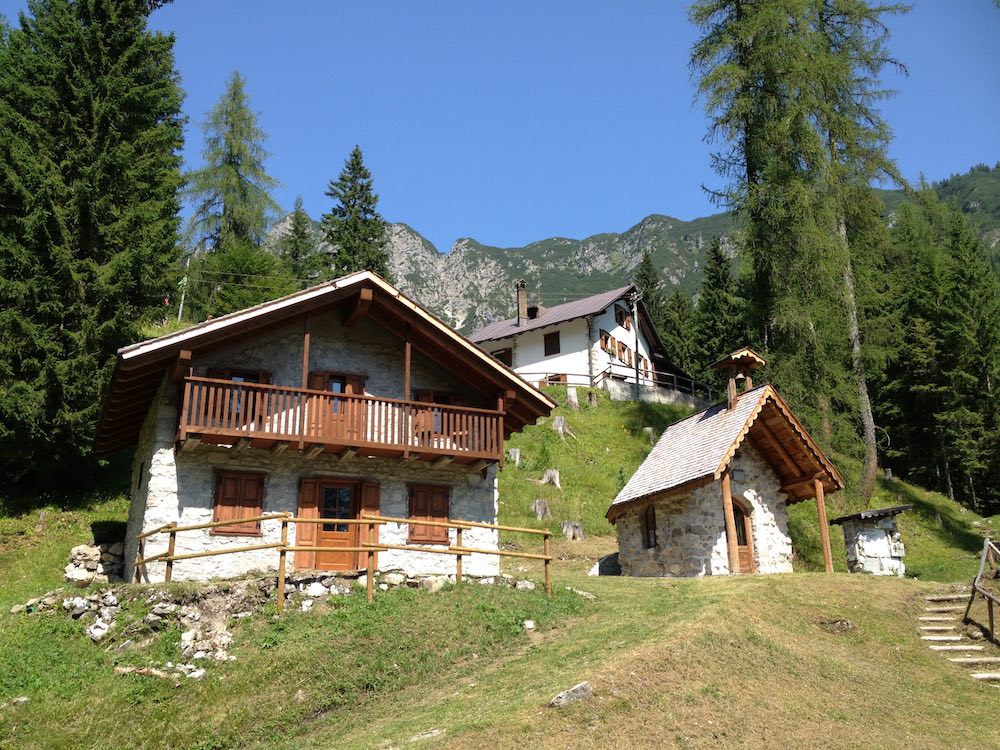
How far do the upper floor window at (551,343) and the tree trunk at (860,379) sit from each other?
801 inches

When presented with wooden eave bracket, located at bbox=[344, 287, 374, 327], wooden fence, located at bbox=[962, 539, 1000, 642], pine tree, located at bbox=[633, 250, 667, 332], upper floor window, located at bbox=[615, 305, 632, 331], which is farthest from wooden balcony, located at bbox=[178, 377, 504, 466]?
pine tree, located at bbox=[633, 250, 667, 332]

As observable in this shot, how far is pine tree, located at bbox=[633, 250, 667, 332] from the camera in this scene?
70812 millimetres

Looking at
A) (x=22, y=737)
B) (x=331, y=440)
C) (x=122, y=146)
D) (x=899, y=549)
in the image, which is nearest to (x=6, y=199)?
(x=122, y=146)

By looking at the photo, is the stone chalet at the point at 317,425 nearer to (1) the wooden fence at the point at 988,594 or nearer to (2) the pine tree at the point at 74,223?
(2) the pine tree at the point at 74,223

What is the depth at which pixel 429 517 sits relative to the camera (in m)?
22.2

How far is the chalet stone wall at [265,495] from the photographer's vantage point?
64.1 ft

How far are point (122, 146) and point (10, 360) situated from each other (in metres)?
7.90

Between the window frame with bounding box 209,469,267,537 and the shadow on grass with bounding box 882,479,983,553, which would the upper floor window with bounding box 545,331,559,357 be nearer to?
the shadow on grass with bounding box 882,479,983,553

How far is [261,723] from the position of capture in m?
13.6

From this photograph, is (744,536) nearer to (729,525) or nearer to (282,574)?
(729,525)

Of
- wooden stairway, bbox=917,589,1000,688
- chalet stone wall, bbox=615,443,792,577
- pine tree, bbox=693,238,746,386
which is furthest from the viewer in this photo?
pine tree, bbox=693,238,746,386

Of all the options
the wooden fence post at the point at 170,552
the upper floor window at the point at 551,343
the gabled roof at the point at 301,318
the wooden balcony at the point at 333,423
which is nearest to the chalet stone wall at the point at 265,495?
the wooden balcony at the point at 333,423

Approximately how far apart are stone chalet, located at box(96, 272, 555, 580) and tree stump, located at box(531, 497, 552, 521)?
1016cm

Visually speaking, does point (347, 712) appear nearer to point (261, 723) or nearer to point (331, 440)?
point (261, 723)
